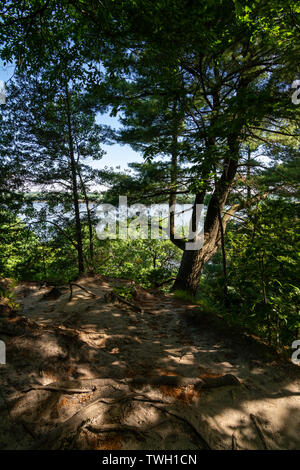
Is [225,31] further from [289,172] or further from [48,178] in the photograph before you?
[48,178]

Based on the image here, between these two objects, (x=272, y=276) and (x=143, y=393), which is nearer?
(x=143, y=393)

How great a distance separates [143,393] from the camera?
2.10 meters

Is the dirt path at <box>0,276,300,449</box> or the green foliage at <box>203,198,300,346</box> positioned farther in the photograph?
the green foliage at <box>203,198,300,346</box>

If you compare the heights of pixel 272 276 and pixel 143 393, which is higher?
pixel 272 276

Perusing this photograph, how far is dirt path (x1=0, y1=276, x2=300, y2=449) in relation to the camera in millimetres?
1646

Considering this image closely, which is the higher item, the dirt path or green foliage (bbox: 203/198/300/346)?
green foliage (bbox: 203/198/300/346)

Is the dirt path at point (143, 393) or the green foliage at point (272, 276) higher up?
the green foliage at point (272, 276)

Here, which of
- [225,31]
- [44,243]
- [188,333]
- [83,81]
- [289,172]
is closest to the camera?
[225,31]

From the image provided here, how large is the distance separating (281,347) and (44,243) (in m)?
10.3

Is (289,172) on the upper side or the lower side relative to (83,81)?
lower

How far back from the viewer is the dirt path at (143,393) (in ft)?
5.40

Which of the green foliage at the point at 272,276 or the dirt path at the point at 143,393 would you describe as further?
the green foliage at the point at 272,276

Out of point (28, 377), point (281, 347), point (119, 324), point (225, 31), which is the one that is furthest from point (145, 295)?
Answer: point (225, 31)

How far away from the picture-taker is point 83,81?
403 cm
